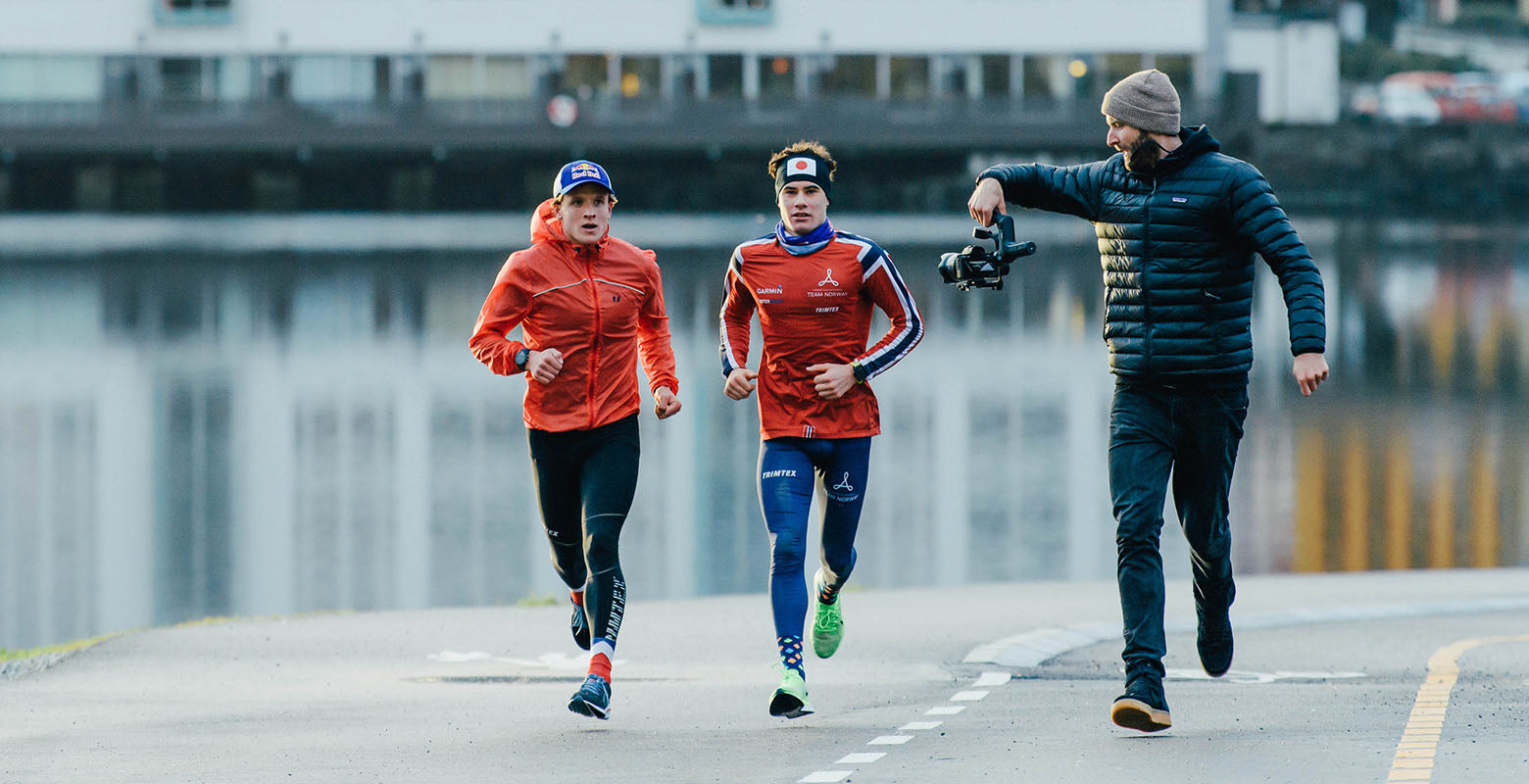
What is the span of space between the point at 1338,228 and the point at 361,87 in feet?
124

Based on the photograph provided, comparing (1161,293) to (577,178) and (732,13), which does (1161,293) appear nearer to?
(577,178)

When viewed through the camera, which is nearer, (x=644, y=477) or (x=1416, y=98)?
(x=644, y=477)

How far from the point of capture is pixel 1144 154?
7.39 m

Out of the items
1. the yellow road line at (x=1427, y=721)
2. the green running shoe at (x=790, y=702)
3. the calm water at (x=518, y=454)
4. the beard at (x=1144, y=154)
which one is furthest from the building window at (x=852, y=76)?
the beard at (x=1144, y=154)

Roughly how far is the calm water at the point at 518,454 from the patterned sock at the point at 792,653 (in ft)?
36.3

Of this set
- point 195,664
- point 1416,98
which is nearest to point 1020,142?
point 1416,98

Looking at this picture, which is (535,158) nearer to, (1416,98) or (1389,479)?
(1416,98)

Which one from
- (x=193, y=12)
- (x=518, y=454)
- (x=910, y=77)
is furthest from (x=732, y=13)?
(x=518, y=454)

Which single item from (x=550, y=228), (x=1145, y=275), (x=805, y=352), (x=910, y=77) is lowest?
(x=805, y=352)

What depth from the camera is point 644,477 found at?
28.8 meters

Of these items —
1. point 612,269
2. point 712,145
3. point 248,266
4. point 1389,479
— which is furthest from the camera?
point 712,145

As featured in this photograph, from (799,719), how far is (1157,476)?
1.60 m

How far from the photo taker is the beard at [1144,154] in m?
7.38

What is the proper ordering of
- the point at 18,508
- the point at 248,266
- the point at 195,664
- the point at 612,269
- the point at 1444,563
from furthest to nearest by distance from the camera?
1. the point at 248,266
2. the point at 18,508
3. the point at 1444,563
4. the point at 195,664
5. the point at 612,269
